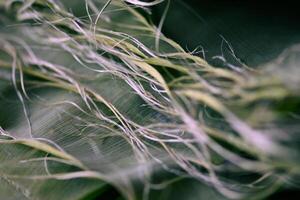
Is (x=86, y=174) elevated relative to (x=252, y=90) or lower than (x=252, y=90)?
lower

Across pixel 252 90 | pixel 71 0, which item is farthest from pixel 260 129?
pixel 71 0

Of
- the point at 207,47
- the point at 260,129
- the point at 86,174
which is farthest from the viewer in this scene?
the point at 207,47

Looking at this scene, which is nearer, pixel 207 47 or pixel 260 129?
pixel 260 129

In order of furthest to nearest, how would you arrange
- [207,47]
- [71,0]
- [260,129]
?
[71,0]
[207,47]
[260,129]

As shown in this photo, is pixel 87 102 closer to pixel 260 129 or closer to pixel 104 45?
pixel 104 45

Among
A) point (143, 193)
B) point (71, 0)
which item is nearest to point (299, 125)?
point (143, 193)

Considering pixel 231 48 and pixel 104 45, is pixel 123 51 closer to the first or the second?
pixel 104 45
